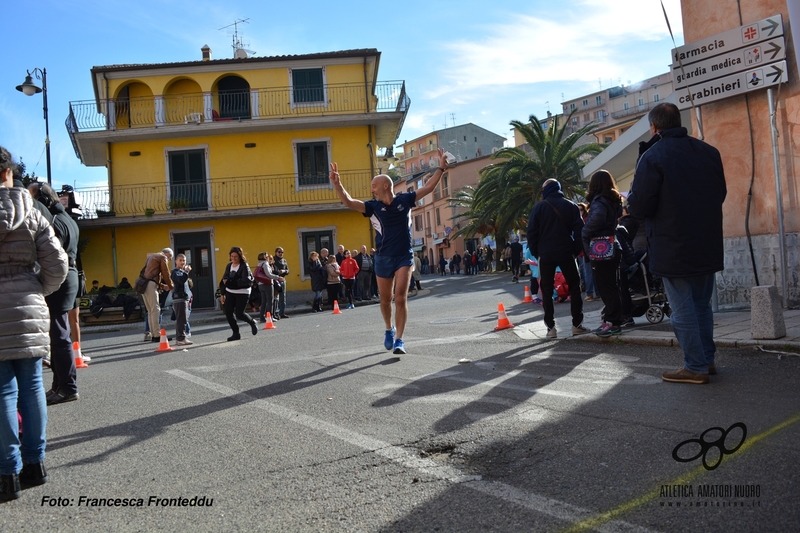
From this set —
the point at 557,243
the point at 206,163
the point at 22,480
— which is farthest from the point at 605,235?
the point at 206,163

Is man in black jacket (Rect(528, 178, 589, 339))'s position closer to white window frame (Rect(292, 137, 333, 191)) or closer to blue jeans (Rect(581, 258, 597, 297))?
blue jeans (Rect(581, 258, 597, 297))

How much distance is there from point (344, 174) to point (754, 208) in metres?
23.0

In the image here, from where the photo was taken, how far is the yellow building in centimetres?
3036

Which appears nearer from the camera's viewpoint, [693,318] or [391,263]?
[693,318]

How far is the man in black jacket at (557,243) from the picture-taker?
843cm

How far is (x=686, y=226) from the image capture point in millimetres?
5379

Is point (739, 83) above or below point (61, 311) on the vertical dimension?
above

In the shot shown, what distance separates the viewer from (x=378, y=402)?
5551 millimetres

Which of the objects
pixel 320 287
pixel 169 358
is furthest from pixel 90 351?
pixel 320 287

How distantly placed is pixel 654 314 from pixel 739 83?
11.0ft

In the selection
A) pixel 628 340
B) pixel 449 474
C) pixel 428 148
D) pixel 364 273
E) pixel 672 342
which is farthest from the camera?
pixel 428 148

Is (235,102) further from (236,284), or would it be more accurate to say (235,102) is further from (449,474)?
(449,474)

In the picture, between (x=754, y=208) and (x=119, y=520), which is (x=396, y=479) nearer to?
(x=119, y=520)

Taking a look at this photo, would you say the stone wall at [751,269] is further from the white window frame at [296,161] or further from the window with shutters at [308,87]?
the window with shutters at [308,87]
